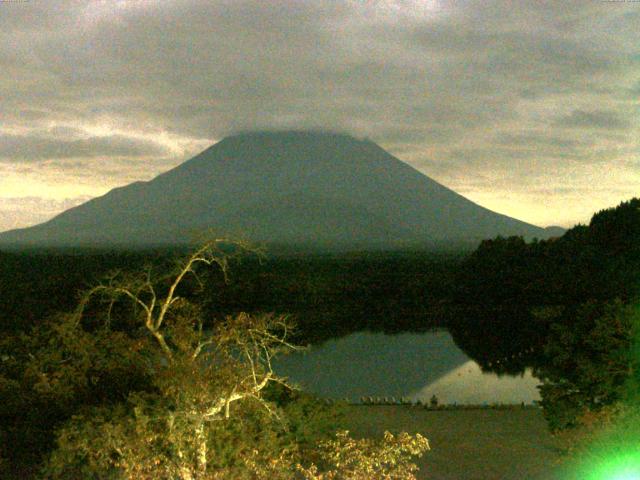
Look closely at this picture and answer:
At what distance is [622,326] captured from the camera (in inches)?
466

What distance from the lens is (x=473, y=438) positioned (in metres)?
14.3

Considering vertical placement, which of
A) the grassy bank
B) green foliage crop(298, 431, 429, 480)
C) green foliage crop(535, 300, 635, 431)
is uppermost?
green foliage crop(535, 300, 635, 431)

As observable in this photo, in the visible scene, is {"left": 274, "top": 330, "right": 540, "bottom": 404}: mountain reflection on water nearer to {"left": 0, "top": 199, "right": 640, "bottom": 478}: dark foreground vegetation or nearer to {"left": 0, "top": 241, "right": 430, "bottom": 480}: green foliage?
{"left": 0, "top": 199, "right": 640, "bottom": 478}: dark foreground vegetation

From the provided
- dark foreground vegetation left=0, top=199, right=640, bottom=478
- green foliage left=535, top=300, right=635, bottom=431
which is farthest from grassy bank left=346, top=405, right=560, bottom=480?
green foliage left=535, top=300, right=635, bottom=431

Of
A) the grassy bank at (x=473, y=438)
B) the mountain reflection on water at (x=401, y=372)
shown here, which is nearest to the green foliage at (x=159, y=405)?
the grassy bank at (x=473, y=438)

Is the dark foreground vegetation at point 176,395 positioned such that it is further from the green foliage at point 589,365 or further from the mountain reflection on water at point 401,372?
the mountain reflection on water at point 401,372

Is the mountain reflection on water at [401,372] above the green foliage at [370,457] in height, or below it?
below

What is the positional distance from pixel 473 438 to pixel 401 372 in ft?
62.0

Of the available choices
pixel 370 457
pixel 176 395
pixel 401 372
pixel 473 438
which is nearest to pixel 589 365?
pixel 473 438

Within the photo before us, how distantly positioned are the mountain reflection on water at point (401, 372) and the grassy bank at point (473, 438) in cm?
878

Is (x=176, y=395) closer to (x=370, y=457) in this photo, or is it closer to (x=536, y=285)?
(x=370, y=457)

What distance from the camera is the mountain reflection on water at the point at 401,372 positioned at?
27.5 meters

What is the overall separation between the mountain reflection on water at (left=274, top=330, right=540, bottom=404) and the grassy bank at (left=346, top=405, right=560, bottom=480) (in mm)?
8781

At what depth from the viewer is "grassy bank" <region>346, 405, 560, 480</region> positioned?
1216cm
